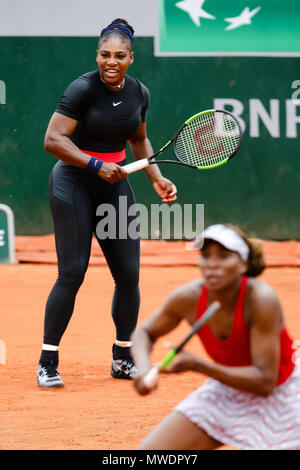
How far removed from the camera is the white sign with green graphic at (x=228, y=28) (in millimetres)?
8766

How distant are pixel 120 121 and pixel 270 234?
5066 millimetres

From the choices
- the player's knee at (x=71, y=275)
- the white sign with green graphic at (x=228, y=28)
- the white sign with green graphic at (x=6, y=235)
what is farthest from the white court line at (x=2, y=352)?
the white sign with green graphic at (x=228, y=28)

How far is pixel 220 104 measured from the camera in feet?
29.3

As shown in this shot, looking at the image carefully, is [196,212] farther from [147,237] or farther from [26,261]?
[26,261]

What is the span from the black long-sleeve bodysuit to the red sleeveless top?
1.80m

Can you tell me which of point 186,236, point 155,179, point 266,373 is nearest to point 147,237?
point 186,236

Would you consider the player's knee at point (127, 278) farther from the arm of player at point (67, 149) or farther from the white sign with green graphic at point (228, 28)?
the white sign with green graphic at point (228, 28)

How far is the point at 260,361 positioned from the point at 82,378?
227 cm

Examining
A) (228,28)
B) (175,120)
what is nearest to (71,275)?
(175,120)

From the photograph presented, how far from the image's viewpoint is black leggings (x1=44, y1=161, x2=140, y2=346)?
4531mm
